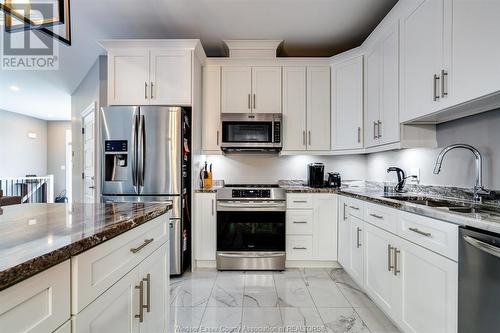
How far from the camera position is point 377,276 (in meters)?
1.89

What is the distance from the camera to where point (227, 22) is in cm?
276

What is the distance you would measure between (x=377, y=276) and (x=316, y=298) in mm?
591

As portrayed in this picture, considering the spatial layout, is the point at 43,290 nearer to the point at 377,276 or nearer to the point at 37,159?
the point at 377,276

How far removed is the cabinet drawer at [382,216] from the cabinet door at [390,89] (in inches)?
26.6

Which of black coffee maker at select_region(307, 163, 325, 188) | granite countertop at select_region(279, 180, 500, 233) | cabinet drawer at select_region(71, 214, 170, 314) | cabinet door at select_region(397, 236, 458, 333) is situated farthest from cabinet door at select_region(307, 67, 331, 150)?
cabinet drawer at select_region(71, 214, 170, 314)

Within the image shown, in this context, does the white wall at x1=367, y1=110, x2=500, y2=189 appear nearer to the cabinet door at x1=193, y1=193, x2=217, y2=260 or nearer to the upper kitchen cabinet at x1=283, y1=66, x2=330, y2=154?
the upper kitchen cabinet at x1=283, y1=66, x2=330, y2=154

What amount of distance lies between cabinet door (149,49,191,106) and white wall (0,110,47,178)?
6.43 m

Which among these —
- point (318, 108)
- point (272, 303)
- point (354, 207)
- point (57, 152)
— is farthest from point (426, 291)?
point (57, 152)

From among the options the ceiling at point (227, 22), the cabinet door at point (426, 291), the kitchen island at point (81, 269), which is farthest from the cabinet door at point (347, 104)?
the kitchen island at point (81, 269)

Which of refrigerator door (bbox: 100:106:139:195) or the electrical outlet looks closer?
the electrical outlet

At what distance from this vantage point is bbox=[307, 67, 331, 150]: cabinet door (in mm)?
3125

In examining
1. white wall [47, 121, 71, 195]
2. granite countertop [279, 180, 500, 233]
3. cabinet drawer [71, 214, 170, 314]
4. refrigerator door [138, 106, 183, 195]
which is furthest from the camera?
white wall [47, 121, 71, 195]

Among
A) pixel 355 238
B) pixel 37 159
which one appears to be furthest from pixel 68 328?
pixel 37 159

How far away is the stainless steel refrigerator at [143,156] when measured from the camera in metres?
2.56
